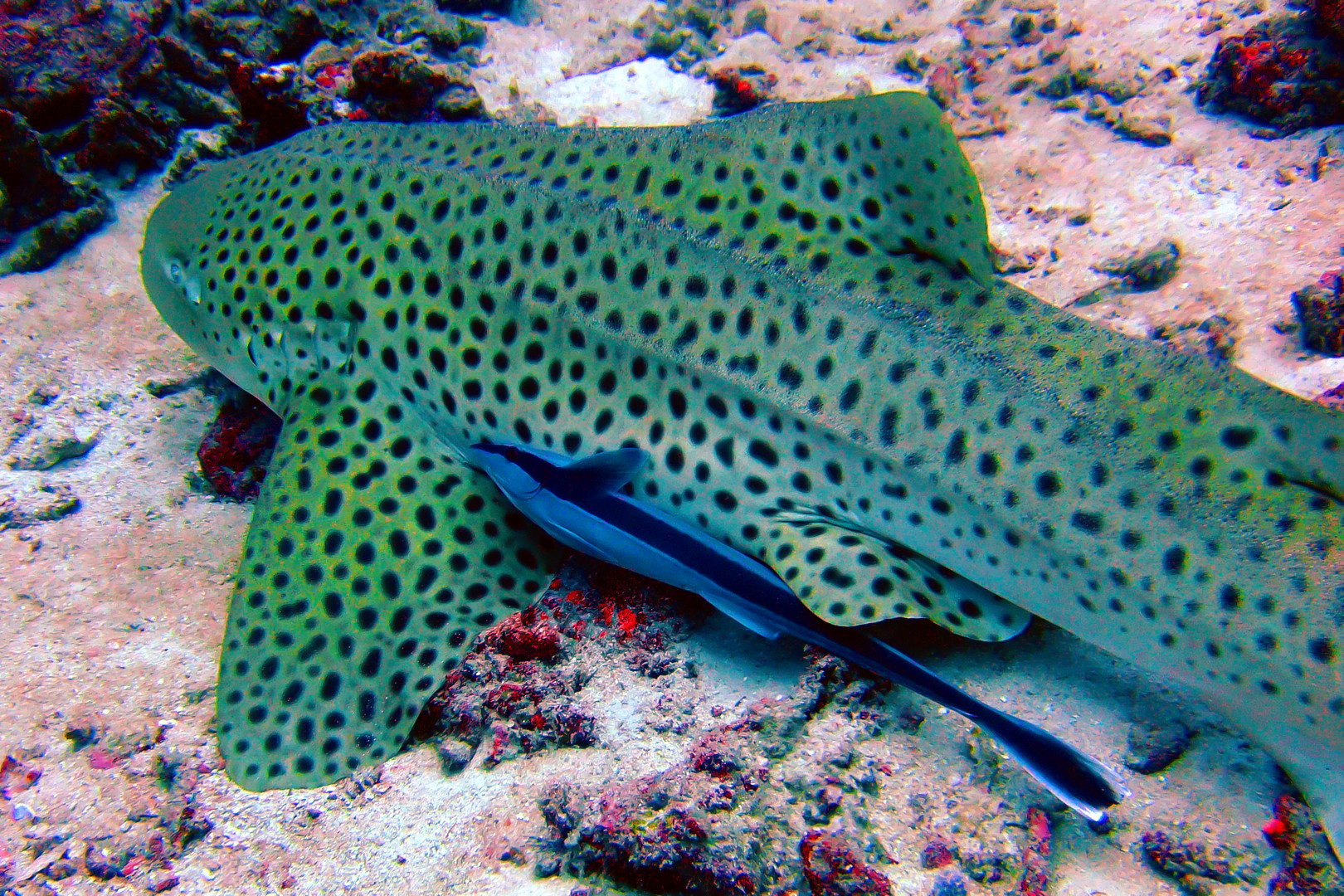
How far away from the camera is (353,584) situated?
313 centimetres

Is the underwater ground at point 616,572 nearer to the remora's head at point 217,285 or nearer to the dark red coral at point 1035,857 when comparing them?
the dark red coral at point 1035,857

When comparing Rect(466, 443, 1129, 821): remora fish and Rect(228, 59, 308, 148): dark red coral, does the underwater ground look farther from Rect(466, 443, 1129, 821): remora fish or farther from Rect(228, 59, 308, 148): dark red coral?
Rect(466, 443, 1129, 821): remora fish

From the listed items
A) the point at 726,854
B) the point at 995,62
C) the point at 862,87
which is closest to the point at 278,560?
the point at 726,854

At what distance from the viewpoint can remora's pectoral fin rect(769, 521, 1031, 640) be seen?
2664mm

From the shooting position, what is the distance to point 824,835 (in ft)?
7.13

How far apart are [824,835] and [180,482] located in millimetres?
4251

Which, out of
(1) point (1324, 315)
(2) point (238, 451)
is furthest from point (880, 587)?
(2) point (238, 451)

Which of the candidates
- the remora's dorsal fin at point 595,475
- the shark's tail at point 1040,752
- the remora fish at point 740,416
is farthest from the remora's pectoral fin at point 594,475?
the shark's tail at point 1040,752

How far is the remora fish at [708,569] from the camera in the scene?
2248 mm

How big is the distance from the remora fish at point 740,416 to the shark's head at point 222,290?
0.03m

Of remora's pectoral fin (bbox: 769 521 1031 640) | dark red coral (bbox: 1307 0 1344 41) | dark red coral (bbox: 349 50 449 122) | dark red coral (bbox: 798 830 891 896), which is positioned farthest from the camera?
dark red coral (bbox: 349 50 449 122)

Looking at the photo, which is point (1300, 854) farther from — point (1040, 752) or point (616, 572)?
point (616, 572)

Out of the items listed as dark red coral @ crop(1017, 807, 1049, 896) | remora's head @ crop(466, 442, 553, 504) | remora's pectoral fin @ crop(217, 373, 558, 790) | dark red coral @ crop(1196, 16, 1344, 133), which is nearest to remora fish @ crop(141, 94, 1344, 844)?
remora's pectoral fin @ crop(217, 373, 558, 790)

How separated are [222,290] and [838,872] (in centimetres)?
442
